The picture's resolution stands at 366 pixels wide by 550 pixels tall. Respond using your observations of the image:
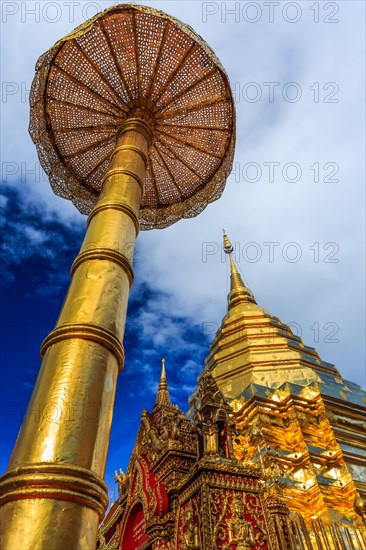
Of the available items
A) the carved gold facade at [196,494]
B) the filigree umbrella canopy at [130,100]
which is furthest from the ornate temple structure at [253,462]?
the filigree umbrella canopy at [130,100]

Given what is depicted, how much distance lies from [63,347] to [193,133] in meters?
3.99

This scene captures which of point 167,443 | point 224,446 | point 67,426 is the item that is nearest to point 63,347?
point 67,426

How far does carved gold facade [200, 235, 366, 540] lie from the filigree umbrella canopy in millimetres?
5005

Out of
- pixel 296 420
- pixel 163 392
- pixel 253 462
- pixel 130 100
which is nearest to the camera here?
pixel 130 100

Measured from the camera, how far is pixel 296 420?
9773 mm

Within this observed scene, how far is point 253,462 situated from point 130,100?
6905 millimetres

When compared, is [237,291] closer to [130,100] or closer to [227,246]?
[227,246]

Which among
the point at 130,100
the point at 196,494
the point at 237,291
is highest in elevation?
the point at 237,291

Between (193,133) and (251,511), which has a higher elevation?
(193,133)

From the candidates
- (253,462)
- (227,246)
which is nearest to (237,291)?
(227,246)

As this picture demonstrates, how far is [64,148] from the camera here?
524cm

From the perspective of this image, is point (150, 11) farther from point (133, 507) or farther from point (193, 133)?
point (133, 507)

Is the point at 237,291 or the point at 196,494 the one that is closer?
the point at 196,494

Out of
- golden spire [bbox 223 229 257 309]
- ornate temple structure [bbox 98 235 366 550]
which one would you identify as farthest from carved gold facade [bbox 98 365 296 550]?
golden spire [bbox 223 229 257 309]
